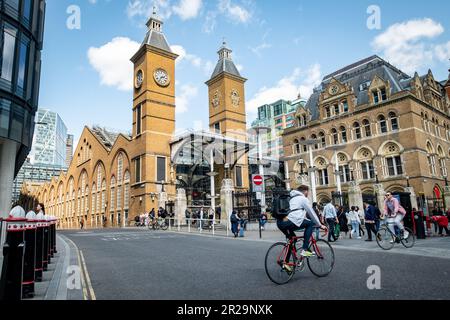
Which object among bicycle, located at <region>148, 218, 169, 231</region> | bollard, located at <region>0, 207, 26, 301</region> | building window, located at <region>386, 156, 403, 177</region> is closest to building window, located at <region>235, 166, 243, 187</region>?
bicycle, located at <region>148, 218, 169, 231</region>

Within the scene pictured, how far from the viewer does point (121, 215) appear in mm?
42750

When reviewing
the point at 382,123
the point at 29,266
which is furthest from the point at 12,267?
the point at 382,123

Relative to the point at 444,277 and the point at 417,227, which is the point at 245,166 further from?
the point at 444,277

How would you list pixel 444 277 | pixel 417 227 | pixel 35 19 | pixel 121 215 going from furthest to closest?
pixel 121 215 → pixel 35 19 → pixel 417 227 → pixel 444 277

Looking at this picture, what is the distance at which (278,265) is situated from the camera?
5738 mm

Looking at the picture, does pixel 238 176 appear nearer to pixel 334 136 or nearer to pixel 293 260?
pixel 334 136

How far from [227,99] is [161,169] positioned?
47.9 feet

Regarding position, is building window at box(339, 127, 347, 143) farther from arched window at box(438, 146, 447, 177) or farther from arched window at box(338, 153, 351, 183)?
arched window at box(438, 146, 447, 177)

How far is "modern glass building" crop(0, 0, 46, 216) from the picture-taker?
1877cm

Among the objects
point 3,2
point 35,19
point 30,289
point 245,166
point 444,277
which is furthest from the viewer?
point 245,166

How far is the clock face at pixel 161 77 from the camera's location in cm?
4069

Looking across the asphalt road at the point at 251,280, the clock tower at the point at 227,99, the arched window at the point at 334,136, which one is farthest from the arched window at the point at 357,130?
the asphalt road at the point at 251,280
